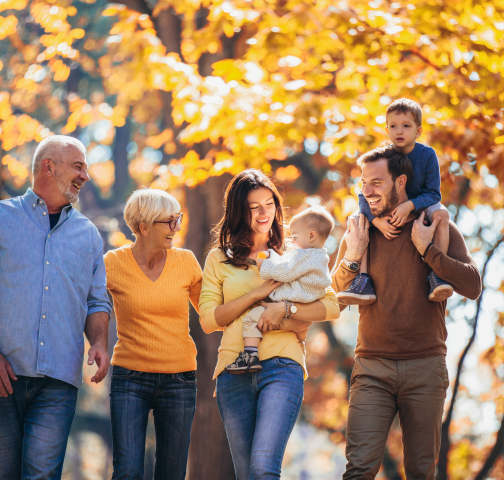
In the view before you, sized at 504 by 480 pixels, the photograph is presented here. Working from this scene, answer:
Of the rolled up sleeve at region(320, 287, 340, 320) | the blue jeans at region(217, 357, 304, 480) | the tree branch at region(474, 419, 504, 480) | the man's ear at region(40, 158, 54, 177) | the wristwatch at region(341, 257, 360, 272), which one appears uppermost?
the man's ear at region(40, 158, 54, 177)

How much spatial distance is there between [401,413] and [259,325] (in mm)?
914

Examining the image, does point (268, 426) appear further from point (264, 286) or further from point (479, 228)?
point (479, 228)

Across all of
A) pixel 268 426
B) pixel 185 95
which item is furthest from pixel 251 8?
pixel 268 426

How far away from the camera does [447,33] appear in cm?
535

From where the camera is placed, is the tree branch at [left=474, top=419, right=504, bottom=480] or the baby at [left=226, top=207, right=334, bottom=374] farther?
the tree branch at [left=474, top=419, right=504, bottom=480]

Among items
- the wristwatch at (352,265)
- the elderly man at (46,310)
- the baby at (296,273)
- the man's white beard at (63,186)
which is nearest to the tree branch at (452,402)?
the wristwatch at (352,265)

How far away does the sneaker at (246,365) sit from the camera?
291 cm

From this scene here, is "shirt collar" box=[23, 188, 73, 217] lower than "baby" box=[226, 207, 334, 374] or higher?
higher

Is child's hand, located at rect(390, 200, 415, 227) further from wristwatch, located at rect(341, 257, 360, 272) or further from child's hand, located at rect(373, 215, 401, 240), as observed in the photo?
wristwatch, located at rect(341, 257, 360, 272)

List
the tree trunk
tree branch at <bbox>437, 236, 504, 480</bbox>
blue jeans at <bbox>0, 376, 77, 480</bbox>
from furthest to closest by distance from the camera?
tree branch at <bbox>437, 236, 504, 480</bbox> → the tree trunk → blue jeans at <bbox>0, 376, 77, 480</bbox>

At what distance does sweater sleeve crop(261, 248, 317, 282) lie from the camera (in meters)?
2.99

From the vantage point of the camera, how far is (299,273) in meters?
3.02

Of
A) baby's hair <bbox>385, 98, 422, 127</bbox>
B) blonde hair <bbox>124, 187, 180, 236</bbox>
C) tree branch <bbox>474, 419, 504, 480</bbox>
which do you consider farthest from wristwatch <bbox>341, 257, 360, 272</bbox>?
tree branch <bbox>474, 419, 504, 480</bbox>

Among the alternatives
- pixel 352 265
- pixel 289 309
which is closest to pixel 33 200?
pixel 289 309
